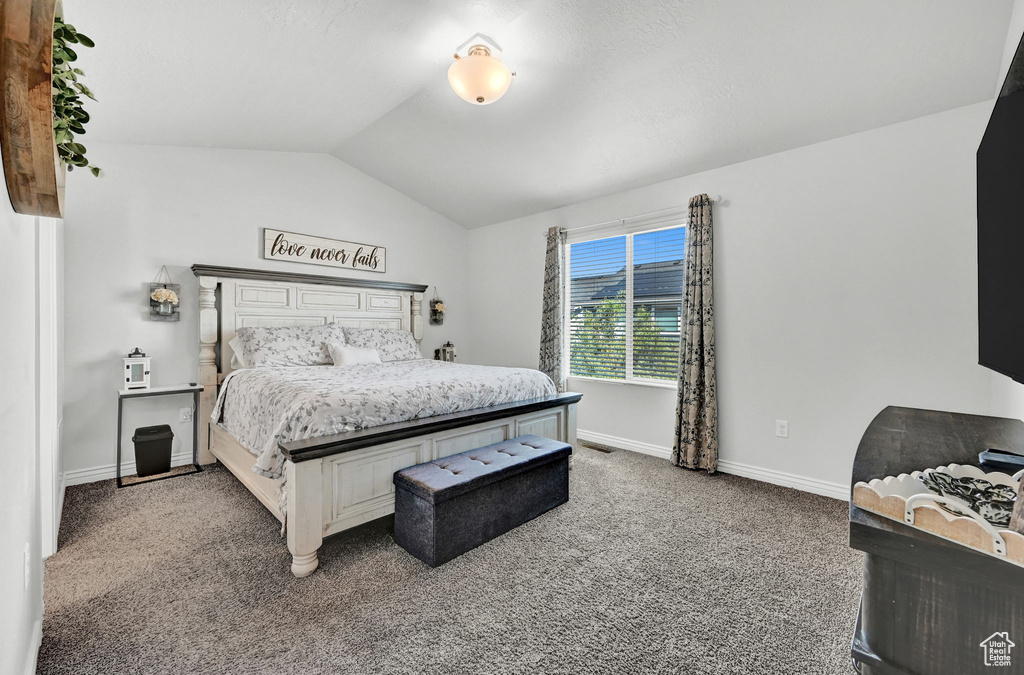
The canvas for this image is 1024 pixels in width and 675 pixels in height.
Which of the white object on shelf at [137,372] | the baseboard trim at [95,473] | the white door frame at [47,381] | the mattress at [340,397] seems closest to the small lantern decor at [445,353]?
the mattress at [340,397]

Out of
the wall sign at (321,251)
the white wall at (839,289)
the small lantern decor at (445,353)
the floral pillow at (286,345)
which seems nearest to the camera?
the white wall at (839,289)

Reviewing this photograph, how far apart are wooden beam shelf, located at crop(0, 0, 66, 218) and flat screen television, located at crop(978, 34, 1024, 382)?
198 cm

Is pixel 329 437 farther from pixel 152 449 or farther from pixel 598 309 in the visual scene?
pixel 598 309

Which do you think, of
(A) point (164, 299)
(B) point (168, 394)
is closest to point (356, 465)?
(B) point (168, 394)

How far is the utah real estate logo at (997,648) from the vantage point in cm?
66

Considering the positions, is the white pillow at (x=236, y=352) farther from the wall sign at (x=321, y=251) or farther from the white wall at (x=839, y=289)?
the white wall at (x=839, y=289)

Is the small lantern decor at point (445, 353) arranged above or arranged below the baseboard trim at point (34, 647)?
above

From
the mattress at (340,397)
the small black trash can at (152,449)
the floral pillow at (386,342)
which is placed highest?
the floral pillow at (386,342)

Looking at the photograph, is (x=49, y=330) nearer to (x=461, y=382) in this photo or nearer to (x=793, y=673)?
(x=461, y=382)

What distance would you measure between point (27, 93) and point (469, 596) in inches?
79.1

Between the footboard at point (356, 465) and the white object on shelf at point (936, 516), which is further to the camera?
the footboard at point (356, 465)

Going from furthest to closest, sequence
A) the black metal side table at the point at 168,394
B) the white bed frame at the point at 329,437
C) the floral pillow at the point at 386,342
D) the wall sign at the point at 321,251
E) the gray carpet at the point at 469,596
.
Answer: the floral pillow at the point at 386,342
the wall sign at the point at 321,251
the black metal side table at the point at 168,394
the white bed frame at the point at 329,437
the gray carpet at the point at 469,596

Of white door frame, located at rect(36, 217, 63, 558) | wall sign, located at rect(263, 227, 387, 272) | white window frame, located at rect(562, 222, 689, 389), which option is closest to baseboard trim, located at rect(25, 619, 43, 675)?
white door frame, located at rect(36, 217, 63, 558)

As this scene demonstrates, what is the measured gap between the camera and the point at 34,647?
1.43 m
